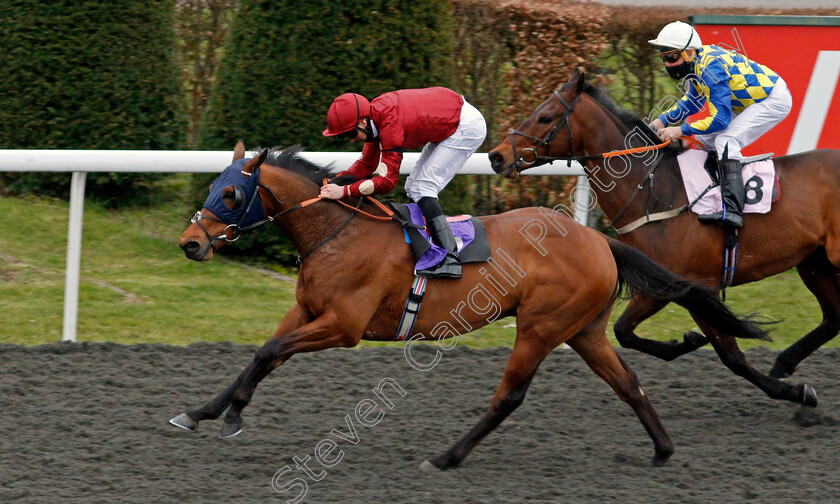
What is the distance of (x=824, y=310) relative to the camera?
524cm

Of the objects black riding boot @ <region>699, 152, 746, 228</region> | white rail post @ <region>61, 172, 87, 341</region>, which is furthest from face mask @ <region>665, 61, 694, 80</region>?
white rail post @ <region>61, 172, 87, 341</region>

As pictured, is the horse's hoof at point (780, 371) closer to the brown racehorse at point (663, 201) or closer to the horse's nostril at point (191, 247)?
the brown racehorse at point (663, 201)

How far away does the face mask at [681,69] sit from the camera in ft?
16.5

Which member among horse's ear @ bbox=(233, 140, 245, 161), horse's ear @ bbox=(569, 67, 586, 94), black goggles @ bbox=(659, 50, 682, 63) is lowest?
horse's ear @ bbox=(233, 140, 245, 161)

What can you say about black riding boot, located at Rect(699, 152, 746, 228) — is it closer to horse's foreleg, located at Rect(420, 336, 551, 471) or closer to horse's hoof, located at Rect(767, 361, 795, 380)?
horse's hoof, located at Rect(767, 361, 795, 380)

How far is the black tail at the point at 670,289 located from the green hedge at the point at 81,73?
4.15m

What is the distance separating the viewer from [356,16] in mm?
6445

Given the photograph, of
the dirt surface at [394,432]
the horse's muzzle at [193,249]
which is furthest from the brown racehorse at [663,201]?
the horse's muzzle at [193,249]

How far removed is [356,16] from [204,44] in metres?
2.09

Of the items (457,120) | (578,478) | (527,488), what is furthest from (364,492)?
(457,120)

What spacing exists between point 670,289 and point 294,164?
5.71 feet

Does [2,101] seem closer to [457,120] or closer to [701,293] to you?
[457,120]

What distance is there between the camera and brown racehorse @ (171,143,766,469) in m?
4.02

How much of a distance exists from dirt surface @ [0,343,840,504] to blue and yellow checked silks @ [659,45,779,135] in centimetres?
139
